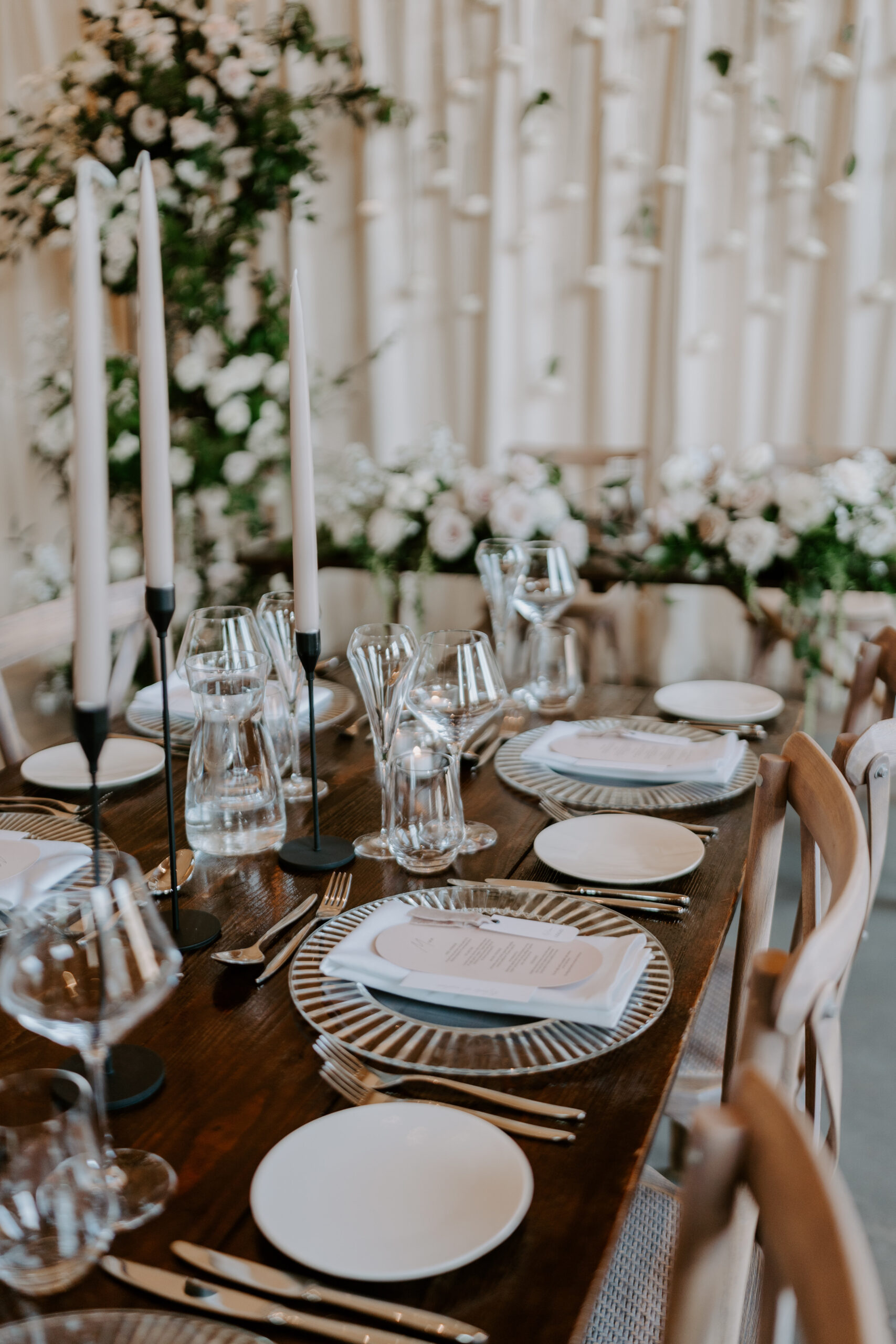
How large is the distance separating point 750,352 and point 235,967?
3.51 metres

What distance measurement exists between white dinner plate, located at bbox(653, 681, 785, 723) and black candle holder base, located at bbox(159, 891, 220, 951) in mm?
898

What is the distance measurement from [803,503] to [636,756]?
144 cm

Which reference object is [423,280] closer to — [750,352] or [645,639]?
[750,352]

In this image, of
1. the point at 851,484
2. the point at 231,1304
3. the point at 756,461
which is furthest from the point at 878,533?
the point at 231,1304

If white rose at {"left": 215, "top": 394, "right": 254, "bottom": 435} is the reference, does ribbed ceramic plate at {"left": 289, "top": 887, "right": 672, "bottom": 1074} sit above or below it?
below

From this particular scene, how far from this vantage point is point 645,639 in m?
4.25

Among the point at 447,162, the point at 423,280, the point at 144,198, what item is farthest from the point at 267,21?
the point at 144,198

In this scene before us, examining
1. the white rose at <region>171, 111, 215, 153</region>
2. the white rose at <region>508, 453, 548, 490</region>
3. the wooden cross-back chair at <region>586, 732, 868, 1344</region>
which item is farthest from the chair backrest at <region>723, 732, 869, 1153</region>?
the white rose at <region>171, 111, 215, 153</region>

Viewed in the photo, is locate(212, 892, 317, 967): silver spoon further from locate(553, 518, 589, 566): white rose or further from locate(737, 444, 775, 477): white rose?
locate(737, 444, 775, 477): white rose

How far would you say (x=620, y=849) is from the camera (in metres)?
1.20

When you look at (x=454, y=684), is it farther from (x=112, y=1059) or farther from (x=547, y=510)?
(x=547, y=510)

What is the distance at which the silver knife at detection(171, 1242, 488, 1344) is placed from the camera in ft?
1.88

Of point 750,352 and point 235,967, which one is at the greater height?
point 750,352

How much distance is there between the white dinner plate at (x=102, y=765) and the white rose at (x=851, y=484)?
1.80 metres
